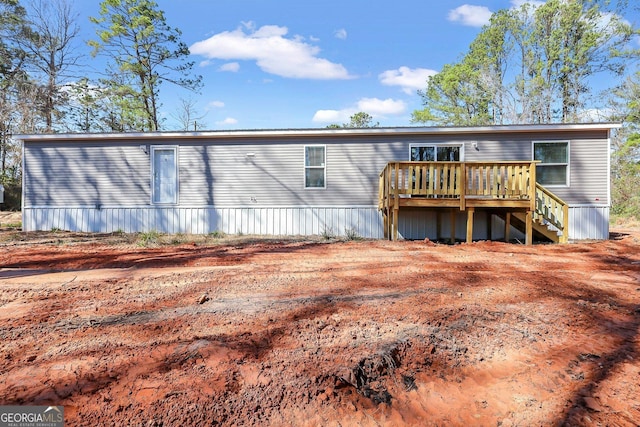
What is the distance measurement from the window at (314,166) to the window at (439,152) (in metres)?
2.82

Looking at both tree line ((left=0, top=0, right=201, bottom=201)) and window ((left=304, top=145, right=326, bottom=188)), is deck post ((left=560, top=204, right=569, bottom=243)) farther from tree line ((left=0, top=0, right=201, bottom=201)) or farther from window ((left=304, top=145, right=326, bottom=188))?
tree line ((left=0, top=0, right=201, bottom=201))

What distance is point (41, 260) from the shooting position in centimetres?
555

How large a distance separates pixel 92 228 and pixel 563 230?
13.7 metres

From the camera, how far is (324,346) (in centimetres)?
224

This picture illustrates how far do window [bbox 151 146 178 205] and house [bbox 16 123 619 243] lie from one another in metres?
0.03

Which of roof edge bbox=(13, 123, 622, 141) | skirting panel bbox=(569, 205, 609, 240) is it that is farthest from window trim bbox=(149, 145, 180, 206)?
skirting panel bbox=(569, 205, 609, 240)

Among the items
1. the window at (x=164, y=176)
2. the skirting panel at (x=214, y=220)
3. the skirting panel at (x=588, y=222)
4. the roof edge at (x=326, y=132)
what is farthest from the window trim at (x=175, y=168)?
the skirting panel at (x=588, y=222)

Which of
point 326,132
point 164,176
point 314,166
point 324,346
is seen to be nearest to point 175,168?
point 164,176

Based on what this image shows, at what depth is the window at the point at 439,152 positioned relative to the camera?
9680 millimetres

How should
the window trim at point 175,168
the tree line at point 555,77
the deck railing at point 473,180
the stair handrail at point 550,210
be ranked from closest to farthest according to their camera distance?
the deck railing at point 473,180
the stair handrail at point 550,210
the window trim at point 175,168
the tree line at point 555,77

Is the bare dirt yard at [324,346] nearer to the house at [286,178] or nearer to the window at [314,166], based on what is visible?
the house at [286,178]

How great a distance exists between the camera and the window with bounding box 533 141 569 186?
9344 mm

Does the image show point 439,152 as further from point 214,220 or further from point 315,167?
point 214,220

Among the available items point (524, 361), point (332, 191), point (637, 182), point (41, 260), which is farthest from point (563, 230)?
point (637, 182)
